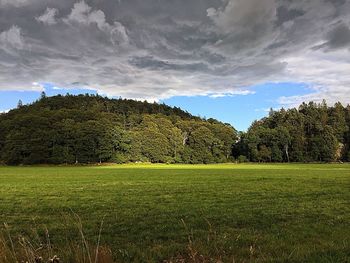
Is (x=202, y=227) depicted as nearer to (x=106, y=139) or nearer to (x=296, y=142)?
(x=106, y=139)

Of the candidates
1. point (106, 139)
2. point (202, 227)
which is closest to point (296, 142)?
point (106, 139)

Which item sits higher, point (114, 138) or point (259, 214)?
point (114, 138)

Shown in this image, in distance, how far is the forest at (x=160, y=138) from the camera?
142250 mm

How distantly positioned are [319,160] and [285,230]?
169186 millimetres

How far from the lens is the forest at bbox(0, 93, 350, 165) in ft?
467

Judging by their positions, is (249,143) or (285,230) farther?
(249,143)

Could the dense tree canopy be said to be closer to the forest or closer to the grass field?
the forest

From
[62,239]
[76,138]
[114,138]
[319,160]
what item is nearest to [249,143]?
[319,160]

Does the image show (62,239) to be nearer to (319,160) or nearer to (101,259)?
(101,259)

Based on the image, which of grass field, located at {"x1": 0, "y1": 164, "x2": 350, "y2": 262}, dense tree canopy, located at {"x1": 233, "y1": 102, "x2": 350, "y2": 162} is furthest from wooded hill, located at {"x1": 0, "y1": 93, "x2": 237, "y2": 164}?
grass field, located at {"x1": 0, "y1": 164, "x2": 350, "y2": 262}

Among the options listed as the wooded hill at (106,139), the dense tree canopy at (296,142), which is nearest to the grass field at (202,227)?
the wooded hill at (106,139)

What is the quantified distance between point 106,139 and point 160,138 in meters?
23.6

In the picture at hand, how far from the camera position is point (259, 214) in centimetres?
1811

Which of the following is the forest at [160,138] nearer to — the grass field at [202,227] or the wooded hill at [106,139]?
the wooded hill at [106,139]
